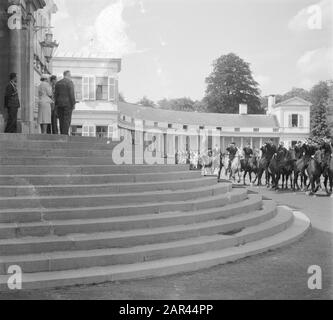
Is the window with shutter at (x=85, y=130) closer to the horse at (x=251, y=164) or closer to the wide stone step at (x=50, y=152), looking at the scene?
the horse at (x=251, y=164)

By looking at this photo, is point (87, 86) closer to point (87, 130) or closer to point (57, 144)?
point (87, 130)

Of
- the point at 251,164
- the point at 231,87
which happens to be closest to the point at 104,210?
the point at 251,164

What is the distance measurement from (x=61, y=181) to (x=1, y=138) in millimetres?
2611

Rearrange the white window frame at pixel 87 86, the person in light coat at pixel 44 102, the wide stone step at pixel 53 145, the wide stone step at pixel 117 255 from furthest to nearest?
the white window frame at pixel 87 86 < the person in light coat at pixel 44 102 < the wide stone step at pixel 53 145 < the wide stone step at pixel 117 255

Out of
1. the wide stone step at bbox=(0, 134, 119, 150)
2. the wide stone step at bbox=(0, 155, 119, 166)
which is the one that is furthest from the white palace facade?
the wide stone step at bbox=(0, 155, 119, 166)

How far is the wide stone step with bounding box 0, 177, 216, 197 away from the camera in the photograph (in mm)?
7818

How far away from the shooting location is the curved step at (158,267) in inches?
237

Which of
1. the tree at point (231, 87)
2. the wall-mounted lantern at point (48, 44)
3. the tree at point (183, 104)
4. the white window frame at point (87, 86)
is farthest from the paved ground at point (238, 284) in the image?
the tree at point (183, 104)

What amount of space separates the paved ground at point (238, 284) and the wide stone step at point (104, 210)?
1.64 m

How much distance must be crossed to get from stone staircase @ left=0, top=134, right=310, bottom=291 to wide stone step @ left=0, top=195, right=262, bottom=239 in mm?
14

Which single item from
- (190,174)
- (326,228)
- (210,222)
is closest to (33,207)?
(210,222)

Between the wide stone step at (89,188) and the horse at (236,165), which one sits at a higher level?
the horse at (236,165)

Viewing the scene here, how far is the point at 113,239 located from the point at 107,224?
41 cm

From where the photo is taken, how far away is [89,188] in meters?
8.38
